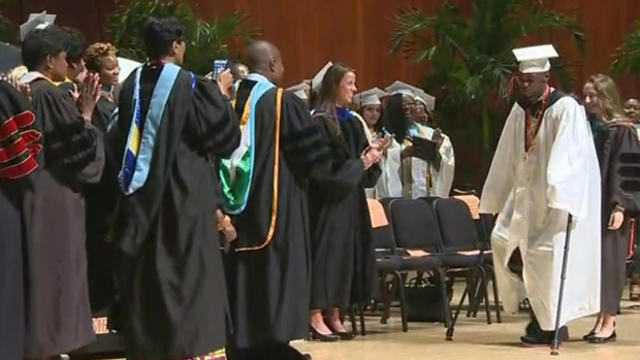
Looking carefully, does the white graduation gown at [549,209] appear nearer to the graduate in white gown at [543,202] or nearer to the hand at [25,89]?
the graduate in white gown at [543,202]

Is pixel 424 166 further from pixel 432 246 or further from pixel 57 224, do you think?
pixel 57 224

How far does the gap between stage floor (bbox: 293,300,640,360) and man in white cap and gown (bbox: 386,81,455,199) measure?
7.27 feet

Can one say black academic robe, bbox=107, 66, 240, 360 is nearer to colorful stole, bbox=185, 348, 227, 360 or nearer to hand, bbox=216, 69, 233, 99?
colorful stole, bbox=185, 348, 227, 360

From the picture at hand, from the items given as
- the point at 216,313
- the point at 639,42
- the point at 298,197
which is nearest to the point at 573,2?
the point at 639,42

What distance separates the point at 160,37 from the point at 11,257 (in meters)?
1.25

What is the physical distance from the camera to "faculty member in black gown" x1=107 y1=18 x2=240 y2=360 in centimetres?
577

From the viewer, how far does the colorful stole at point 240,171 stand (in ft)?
22.2

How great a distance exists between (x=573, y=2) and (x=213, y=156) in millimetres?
9576

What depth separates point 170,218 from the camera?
19.0 ft

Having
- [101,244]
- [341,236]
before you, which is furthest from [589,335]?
[101,244]

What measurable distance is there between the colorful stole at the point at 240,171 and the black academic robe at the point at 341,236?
124cm

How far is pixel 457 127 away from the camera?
13500mm

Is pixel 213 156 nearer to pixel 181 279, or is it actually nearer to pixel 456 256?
pixel 181 279

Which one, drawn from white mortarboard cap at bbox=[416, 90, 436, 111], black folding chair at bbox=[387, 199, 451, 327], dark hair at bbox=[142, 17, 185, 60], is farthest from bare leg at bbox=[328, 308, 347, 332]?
white mortarboard cap at bbox=[416, 90, 436, 111]
